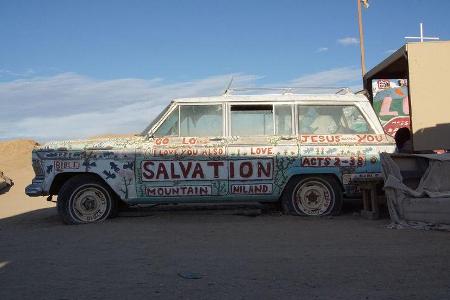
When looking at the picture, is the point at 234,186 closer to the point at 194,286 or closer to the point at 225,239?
the point at 225,239

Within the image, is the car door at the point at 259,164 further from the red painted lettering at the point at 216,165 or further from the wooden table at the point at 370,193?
the wooden table at the point at 370,193

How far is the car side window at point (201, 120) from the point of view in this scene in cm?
802

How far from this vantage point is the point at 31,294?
4066 millimetres

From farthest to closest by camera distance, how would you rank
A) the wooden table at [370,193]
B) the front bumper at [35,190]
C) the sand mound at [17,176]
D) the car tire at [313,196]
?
the sand mound at [17,176] → the car tire at [313,196] → the front bumper at [35,190] → the wooden table at [370,193]

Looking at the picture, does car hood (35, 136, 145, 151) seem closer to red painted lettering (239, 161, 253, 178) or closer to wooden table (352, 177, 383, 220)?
red painted lettering (239, 161, 253, 178)

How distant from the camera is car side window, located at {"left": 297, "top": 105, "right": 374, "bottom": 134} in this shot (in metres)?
8.08

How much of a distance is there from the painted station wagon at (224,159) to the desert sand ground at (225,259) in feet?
1.34

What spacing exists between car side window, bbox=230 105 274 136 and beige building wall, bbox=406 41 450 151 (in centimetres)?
234

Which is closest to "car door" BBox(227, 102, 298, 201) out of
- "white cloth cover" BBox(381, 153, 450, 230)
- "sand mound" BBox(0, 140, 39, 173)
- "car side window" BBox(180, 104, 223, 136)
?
"car side window" BBox(180, 104, 223, 136)

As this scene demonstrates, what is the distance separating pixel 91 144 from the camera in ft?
25.8

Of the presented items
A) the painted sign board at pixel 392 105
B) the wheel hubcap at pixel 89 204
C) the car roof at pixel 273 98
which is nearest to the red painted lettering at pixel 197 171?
the car roof at pixel 273 98

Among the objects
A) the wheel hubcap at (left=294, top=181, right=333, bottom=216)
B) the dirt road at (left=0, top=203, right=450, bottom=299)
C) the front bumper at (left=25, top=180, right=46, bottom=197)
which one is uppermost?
the front bumper at (left=25, top=180, right=46, bottom=197)

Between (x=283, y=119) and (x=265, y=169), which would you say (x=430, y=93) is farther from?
(x=265, y=169)

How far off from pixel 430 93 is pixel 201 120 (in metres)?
3.71
